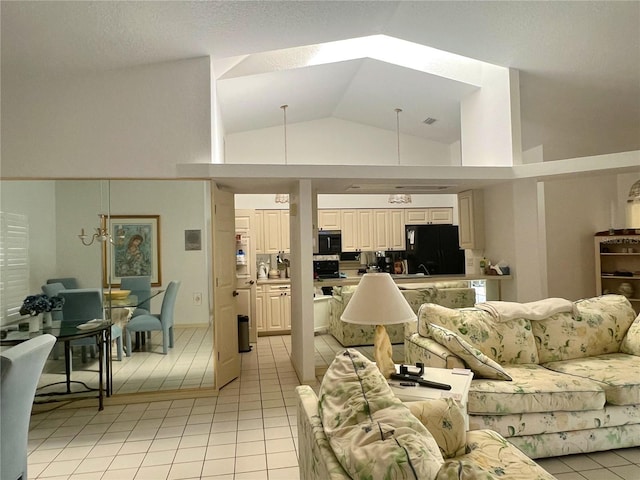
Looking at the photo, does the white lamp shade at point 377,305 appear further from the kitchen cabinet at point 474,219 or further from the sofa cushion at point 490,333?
the kitchen cabinet at point 474,219

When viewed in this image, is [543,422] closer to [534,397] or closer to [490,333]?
[534,397]

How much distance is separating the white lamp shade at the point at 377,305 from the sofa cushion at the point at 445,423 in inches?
19.5

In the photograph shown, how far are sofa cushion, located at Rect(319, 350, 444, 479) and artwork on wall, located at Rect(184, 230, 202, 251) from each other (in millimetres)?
2638

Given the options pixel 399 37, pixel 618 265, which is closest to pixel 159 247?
pixel 399 37

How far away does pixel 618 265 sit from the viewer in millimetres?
5754

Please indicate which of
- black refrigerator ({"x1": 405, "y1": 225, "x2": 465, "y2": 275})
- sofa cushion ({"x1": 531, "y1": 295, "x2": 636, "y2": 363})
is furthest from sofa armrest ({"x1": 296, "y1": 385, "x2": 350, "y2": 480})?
black refrigerator ({"x1": 405, "y1": 225, "x2": 465, "y2": 275})

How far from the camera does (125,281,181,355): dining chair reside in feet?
12.8

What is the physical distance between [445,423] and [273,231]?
531 centimetres

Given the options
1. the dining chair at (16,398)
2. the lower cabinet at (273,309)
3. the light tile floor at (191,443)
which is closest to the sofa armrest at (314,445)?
the light tile floor at (191,443)

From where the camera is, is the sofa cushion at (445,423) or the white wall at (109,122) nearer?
the sofa cushion at (445,423)

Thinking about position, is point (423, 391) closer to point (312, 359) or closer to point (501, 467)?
point (501, 467)

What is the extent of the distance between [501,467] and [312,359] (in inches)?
99.7

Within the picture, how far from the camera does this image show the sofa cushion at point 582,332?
323cm

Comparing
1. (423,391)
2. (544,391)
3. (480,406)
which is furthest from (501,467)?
(544,391)
